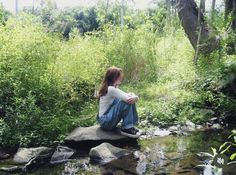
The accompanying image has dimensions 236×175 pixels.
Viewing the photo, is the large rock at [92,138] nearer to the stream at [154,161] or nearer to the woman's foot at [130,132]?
the woman's foot at [130,132]

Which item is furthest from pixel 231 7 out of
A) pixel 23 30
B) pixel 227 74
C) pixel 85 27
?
pixel 85 27

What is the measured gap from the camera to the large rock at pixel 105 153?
5254 millimetres

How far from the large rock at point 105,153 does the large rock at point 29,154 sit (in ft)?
1.98

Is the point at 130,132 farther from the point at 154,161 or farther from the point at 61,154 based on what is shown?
the point at 61,154

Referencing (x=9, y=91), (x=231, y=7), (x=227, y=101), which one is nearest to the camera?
(x=9, y=91)

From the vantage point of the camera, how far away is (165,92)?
1029 cm

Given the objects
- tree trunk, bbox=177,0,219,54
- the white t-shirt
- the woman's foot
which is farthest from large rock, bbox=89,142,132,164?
tree trunk, bbox=177,0,219,54

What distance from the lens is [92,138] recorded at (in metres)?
5.89

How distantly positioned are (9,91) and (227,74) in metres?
4.24

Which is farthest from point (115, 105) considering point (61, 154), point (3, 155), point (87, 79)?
point (87, 79)

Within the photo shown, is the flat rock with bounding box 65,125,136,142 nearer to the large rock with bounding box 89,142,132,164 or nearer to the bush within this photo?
the bush

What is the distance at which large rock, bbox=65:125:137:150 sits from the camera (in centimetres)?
589

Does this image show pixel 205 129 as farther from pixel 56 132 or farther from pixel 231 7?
pixel 231 7

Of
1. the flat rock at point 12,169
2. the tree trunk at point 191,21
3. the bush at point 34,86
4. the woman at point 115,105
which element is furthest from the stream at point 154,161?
the tree trunk at point 191,21
